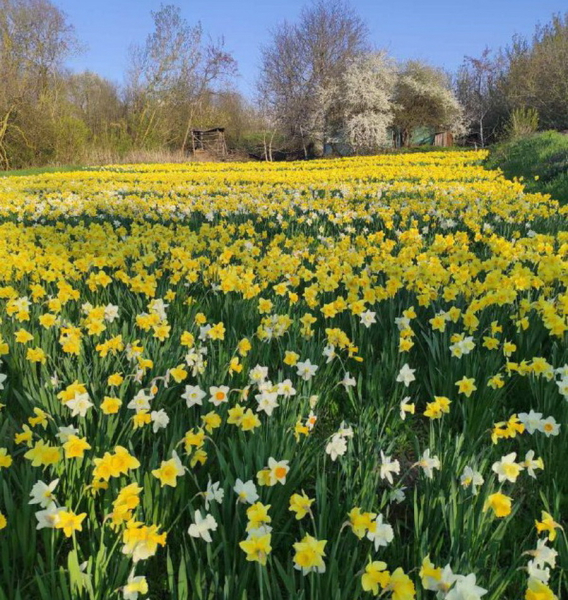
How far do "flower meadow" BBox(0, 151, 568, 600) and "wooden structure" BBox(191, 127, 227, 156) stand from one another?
32.6m

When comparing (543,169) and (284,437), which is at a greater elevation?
(543,169)

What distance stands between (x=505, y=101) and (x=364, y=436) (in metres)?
39.9

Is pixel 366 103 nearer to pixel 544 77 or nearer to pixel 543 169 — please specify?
pixel 544 77

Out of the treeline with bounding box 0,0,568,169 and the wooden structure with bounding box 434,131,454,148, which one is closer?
the treeline with bounding box 0,0,568,169

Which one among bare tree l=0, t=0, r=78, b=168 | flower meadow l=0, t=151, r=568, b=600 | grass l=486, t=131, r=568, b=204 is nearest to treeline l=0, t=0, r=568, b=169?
bare tree l=0, t=0, r=78, b=168

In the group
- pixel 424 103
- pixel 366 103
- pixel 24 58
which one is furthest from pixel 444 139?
pixel 24 58

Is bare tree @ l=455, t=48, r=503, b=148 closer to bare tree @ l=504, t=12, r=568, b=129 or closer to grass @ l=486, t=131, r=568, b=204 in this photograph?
bare tree @ l=504, t=12, r=568, b=129

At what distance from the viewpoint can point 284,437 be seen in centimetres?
157

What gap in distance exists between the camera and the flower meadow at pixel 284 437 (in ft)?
3.76

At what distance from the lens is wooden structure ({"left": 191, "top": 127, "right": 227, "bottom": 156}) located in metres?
34.6

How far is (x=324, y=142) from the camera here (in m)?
35.1

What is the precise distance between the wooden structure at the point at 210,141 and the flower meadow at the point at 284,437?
32.6m

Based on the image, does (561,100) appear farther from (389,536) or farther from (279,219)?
(389,536)

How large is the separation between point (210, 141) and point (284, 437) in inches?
1455
